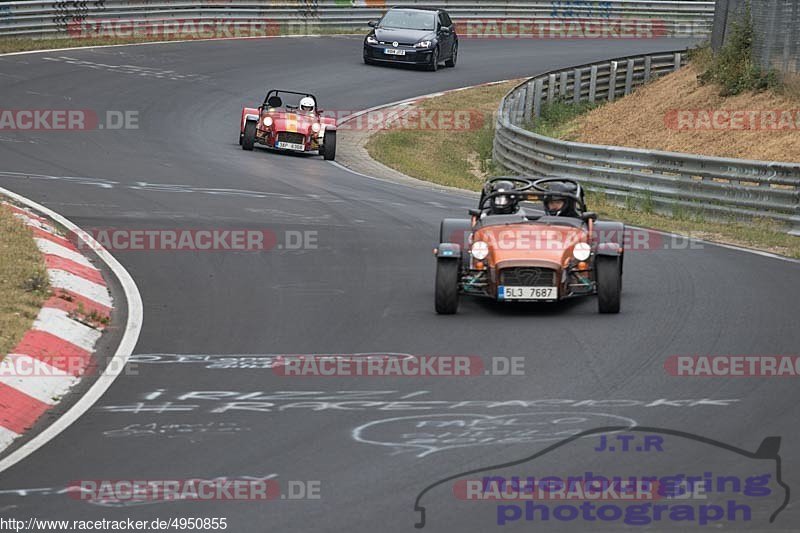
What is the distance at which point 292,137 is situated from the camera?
25297mm

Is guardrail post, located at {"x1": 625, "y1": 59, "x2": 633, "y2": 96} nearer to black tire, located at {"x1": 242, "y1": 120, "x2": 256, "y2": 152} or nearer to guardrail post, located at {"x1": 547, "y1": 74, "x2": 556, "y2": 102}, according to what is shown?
guardrail post, located at {"x1": 547, "y1": 74, "x2": 556, "y2": 102}

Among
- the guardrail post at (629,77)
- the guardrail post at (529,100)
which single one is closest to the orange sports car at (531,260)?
the guardrail post at (529,100)

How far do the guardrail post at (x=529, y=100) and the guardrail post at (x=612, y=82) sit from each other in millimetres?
4506

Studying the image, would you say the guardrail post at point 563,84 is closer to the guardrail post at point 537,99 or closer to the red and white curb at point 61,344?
the guardrail post at point 537,99

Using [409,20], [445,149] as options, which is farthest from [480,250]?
[409,20]

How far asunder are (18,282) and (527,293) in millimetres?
4595

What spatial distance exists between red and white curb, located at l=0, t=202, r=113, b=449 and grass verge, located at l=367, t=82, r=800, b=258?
8178 millimetres

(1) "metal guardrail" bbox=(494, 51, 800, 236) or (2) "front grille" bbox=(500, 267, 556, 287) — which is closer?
(2) "front grille" bbox=(500, 267, 556, 287)

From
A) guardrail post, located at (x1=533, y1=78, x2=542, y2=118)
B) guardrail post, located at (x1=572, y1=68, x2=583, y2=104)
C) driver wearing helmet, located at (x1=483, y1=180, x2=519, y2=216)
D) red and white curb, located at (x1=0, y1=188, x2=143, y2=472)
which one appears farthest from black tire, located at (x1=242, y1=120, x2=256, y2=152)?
driver wearing helmet, located at (x1=483, y1=180, x2=519, y2=216)

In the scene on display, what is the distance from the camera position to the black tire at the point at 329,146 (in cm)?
2509

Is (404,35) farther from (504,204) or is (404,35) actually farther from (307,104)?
(504,204)

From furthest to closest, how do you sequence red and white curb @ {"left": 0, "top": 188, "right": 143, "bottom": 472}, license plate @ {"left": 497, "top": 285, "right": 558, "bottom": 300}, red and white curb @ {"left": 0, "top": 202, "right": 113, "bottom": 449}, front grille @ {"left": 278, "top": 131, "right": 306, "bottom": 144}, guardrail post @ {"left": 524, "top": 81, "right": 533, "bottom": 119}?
1. guardrail post @ {"left": 524, "top": 81, "right": 533, "bottom": 119}
2. front grille @ {"left": 278, "top": 131, "right": 306, "bottom": 144}
3. license plate @ {"left": 497, "top": 285, "right": 558, "bottom": 300}
4. red and white curb @ {"left": 0, "top": 202, "right": 113, "bottom": 449}
5. red and white curb @ {"left": 0, "top": 188, "right": 143, "bottom": 472}

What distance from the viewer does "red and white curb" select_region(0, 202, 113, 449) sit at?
353 inches

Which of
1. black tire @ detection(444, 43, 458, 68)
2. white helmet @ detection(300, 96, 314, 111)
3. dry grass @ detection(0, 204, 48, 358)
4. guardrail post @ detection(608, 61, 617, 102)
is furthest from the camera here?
black tire @ detection(444, 43, 458, 68)
